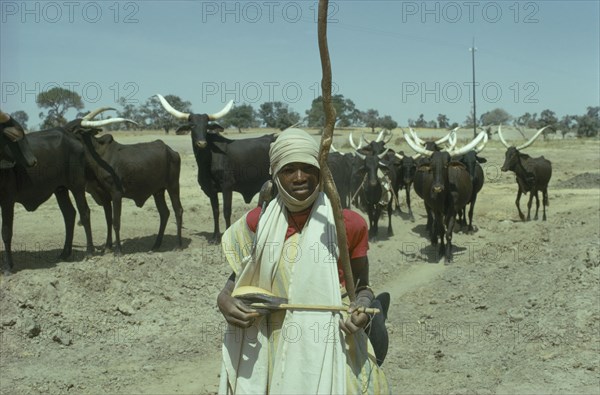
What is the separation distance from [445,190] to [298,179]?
8983 millimetres

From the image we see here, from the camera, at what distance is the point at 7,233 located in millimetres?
8648

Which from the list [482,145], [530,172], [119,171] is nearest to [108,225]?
[119,171]

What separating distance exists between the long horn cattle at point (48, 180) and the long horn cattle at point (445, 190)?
18.6ft

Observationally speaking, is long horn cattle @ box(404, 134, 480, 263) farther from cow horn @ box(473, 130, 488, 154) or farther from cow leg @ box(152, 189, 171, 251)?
cow leg @ box(152, 189, 171, 251)

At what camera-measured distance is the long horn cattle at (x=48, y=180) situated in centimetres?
873

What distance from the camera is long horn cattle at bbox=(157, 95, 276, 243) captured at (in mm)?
11195

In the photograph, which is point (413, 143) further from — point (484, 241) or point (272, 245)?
point (272, 245)

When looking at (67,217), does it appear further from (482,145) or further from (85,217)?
(482,145)

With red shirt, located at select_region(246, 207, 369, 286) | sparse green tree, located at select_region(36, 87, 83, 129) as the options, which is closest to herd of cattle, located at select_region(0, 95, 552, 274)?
red shirt, located at select_region(246, 207, 369, 286)

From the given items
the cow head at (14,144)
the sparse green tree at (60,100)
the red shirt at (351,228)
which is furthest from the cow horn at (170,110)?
the sparse green tree at (60,100)

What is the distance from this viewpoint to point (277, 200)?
325 cm

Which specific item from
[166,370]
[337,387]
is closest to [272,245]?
[337,387]

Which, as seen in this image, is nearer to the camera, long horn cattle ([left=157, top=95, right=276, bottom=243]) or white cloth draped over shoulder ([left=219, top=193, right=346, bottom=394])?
white cloth draped over shoulder ([left=219, top=193, right=346, bottom=394])

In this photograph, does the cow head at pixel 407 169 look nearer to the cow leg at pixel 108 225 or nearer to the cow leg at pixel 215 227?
the cow leg at pixel 215 227
